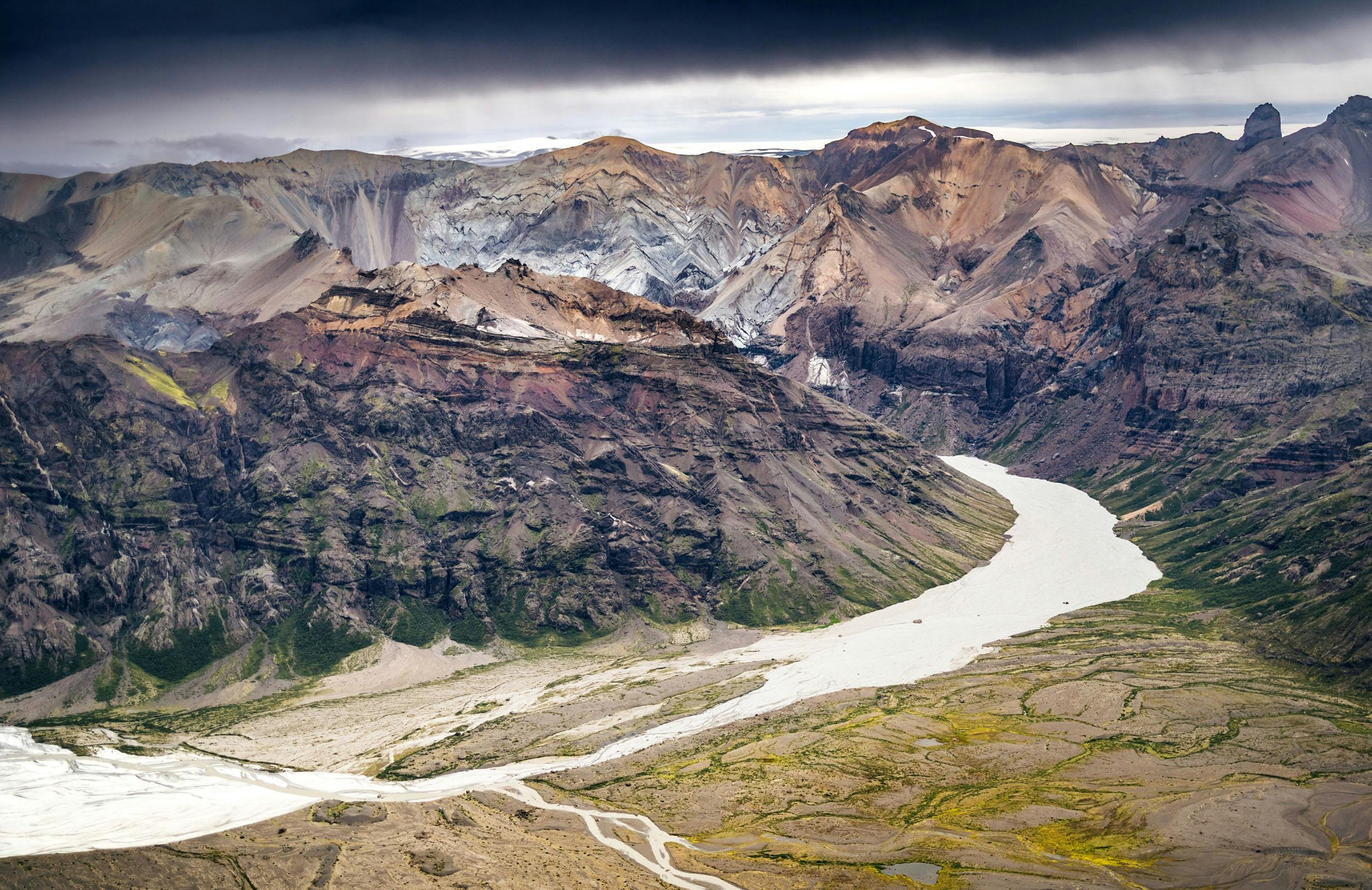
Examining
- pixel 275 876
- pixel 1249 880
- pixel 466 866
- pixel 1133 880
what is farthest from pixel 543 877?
pixel 1249 880

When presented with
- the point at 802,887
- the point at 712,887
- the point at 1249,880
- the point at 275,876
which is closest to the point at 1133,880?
the point at 1249,880

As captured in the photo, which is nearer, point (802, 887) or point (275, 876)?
point (275, 876)

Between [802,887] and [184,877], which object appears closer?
[184,877]

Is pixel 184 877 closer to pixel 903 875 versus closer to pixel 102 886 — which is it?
pixel 102 886

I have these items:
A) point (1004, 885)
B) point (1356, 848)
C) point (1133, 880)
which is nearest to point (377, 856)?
point (1004, 885)

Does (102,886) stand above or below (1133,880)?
above

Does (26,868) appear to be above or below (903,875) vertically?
above

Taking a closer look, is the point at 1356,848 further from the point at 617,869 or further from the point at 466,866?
the point at 466,866
